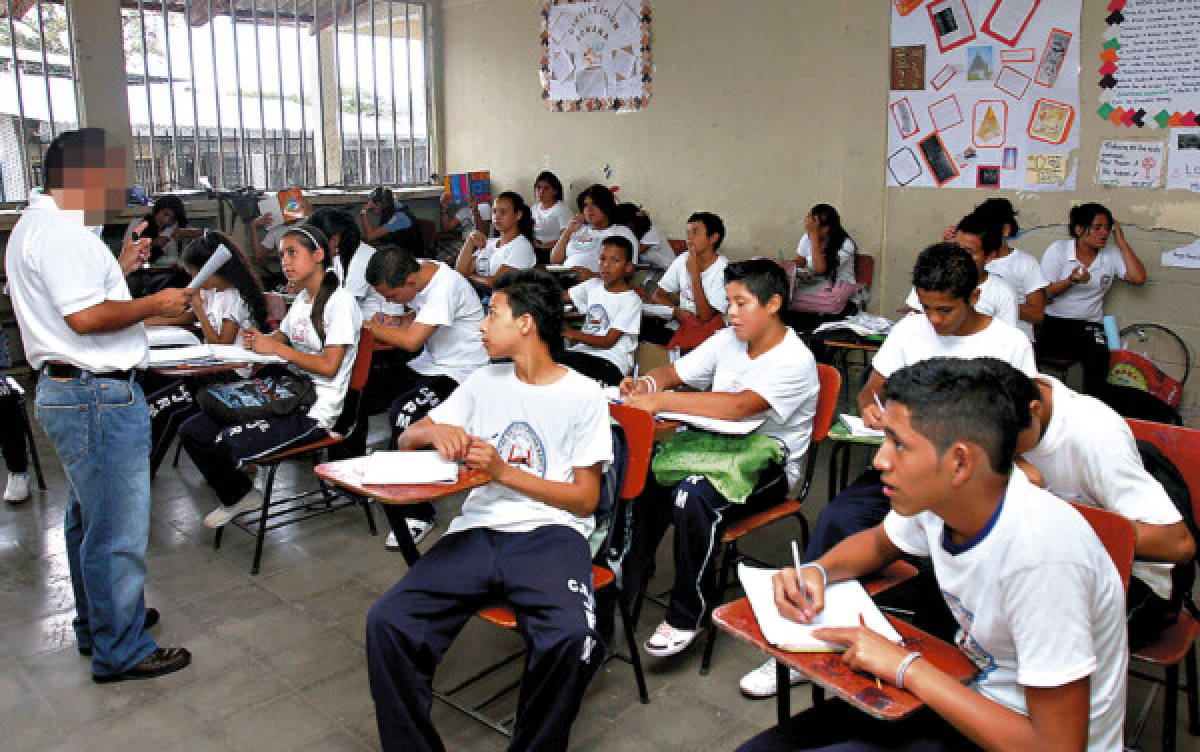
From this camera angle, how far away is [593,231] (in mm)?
7070

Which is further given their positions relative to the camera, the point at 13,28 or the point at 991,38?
the point at 13,28

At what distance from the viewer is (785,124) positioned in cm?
690

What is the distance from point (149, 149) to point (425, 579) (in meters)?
6.64

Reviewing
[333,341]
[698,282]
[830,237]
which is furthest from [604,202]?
[333,341]

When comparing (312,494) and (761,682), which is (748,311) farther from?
(312,494)

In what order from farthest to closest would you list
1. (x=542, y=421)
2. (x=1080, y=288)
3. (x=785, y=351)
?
1. (x=1080, y=288)
2. (x=785, y=351)
3. (x=542, y=421)

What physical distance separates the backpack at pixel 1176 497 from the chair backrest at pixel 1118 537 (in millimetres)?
316

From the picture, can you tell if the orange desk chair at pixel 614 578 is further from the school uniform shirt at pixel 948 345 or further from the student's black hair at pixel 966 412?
the student's black hair at pixel 966 412

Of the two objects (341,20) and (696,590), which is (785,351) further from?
(341,20)

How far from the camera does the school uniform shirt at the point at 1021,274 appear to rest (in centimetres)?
515

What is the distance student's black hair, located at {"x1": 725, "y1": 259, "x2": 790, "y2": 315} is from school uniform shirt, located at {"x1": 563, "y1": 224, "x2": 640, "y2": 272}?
355cm

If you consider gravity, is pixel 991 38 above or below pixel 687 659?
above

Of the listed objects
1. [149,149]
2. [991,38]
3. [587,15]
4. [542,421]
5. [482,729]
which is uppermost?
[587,15]

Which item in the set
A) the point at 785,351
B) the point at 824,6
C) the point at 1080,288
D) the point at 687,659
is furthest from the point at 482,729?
the point at 824,6
